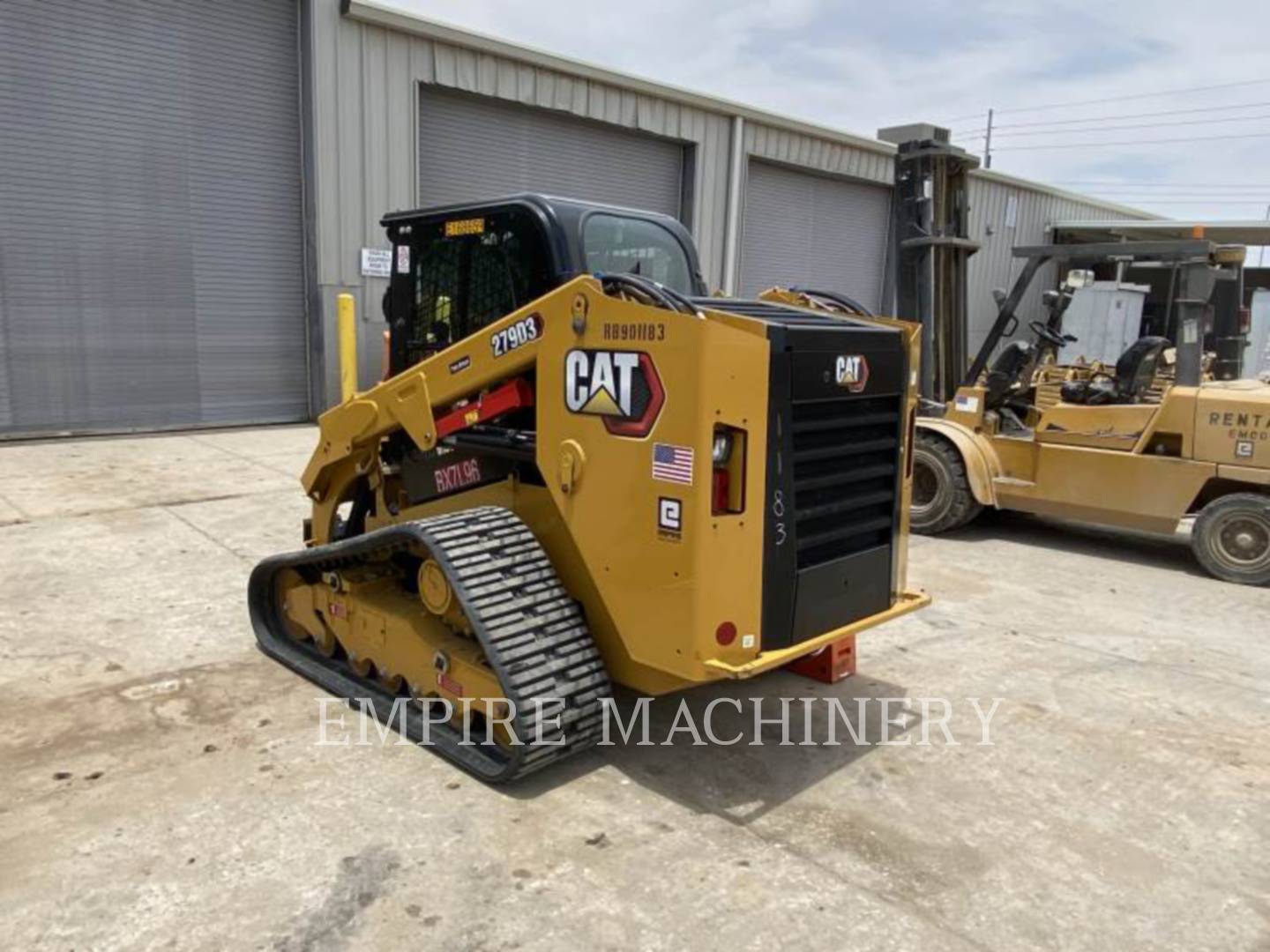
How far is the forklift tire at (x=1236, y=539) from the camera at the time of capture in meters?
6.68

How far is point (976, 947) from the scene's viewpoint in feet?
8.70

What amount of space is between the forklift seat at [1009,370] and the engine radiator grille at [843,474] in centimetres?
466

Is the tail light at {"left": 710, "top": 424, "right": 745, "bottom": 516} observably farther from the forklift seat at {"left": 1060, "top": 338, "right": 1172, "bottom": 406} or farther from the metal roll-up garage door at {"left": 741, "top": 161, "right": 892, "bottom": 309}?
the metal roll-up garage door at {"left": 741, "top": 161, "right": 892, "bottom": 309}

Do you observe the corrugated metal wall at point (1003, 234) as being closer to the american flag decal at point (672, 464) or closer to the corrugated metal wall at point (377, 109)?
the corrugated metal wall at point (377, 109)

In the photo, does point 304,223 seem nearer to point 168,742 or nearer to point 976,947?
point 168,742

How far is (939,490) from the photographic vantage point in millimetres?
7781

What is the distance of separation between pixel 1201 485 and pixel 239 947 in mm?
6864

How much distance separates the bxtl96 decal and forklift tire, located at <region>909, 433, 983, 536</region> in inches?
191

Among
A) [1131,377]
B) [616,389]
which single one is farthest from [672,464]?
[1131,377]

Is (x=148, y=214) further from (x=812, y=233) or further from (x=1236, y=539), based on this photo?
(x=812, y=233)

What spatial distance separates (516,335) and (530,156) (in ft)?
34.9

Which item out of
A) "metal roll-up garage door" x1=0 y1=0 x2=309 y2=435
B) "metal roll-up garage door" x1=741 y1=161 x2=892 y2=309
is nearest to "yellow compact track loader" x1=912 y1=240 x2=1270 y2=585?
"metal roll-up garage door" x1=0 y1=0 x2=309 y2=435

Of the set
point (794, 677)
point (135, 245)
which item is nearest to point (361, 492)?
point (794, 677)

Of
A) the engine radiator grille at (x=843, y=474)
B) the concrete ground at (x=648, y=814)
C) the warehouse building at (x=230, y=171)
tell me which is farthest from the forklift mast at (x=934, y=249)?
the warehouse building at (x=230, y=171)
